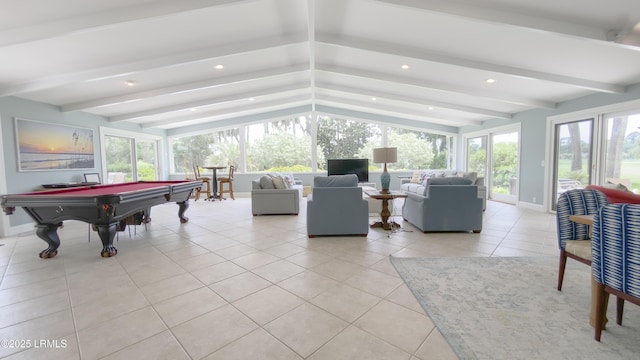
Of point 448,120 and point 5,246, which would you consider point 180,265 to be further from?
point 448,120

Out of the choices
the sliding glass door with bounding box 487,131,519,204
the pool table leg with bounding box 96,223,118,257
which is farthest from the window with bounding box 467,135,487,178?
the pool table leg with bounding box 96,223,118,257

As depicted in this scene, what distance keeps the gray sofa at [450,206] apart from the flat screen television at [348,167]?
13.3 feet

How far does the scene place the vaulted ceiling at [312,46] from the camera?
276cm

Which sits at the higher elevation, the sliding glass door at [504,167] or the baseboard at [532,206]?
the sliding glass door at [504,167]

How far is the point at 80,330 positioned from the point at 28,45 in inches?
135

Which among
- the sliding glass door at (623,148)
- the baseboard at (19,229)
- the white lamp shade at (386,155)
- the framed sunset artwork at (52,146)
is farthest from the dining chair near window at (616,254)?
the framed sunset artwork at (52,146)

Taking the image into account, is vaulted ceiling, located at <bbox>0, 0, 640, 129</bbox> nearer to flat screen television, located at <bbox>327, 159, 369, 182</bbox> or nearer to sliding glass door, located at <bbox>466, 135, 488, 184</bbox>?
sliding glass door, located at <bbox>466, 135, 488, 184</bbox>

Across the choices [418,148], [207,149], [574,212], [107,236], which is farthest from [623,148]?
[207,149]

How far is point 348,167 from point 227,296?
6255mm

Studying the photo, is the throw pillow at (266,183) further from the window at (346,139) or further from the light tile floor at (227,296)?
the window at (346,139)

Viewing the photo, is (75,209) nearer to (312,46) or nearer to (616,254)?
(312,46)

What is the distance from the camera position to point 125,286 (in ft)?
7.99

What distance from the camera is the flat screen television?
317 inches

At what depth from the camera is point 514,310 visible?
6.45 feet
